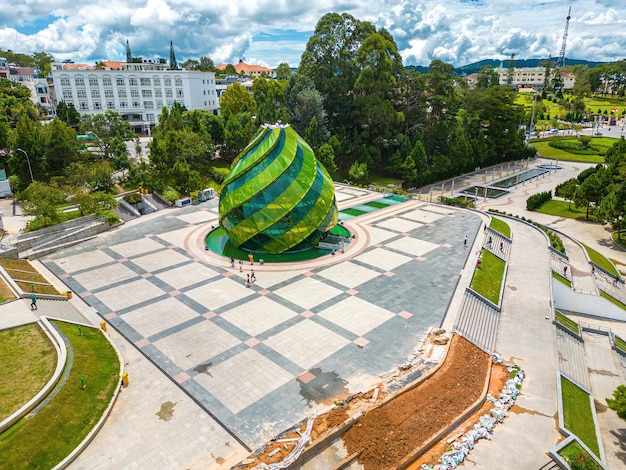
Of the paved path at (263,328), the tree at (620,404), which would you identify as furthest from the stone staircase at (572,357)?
the tree at (620,404)

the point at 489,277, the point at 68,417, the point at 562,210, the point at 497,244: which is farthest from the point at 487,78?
the point at 68,417

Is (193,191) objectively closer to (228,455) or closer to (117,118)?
(117,118)

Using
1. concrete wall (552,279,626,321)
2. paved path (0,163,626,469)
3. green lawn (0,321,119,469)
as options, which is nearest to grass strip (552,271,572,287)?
concrete wall (552,279,626,321)

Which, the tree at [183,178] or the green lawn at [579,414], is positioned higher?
the tree at [183,178]

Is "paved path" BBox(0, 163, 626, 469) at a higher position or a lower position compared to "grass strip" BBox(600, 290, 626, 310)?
higher

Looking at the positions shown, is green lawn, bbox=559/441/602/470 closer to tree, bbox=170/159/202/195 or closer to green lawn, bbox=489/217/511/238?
green lawn, bbox=489/217/511/238

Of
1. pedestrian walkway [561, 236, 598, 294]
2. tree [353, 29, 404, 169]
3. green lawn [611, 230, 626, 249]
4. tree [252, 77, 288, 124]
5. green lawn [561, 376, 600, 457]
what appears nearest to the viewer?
green lawn [561, 376, 600, 457]

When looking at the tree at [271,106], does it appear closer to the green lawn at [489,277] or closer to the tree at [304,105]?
the tree at [304,105]

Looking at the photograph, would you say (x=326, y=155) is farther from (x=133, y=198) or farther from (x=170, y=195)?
(x=133, y=198)
